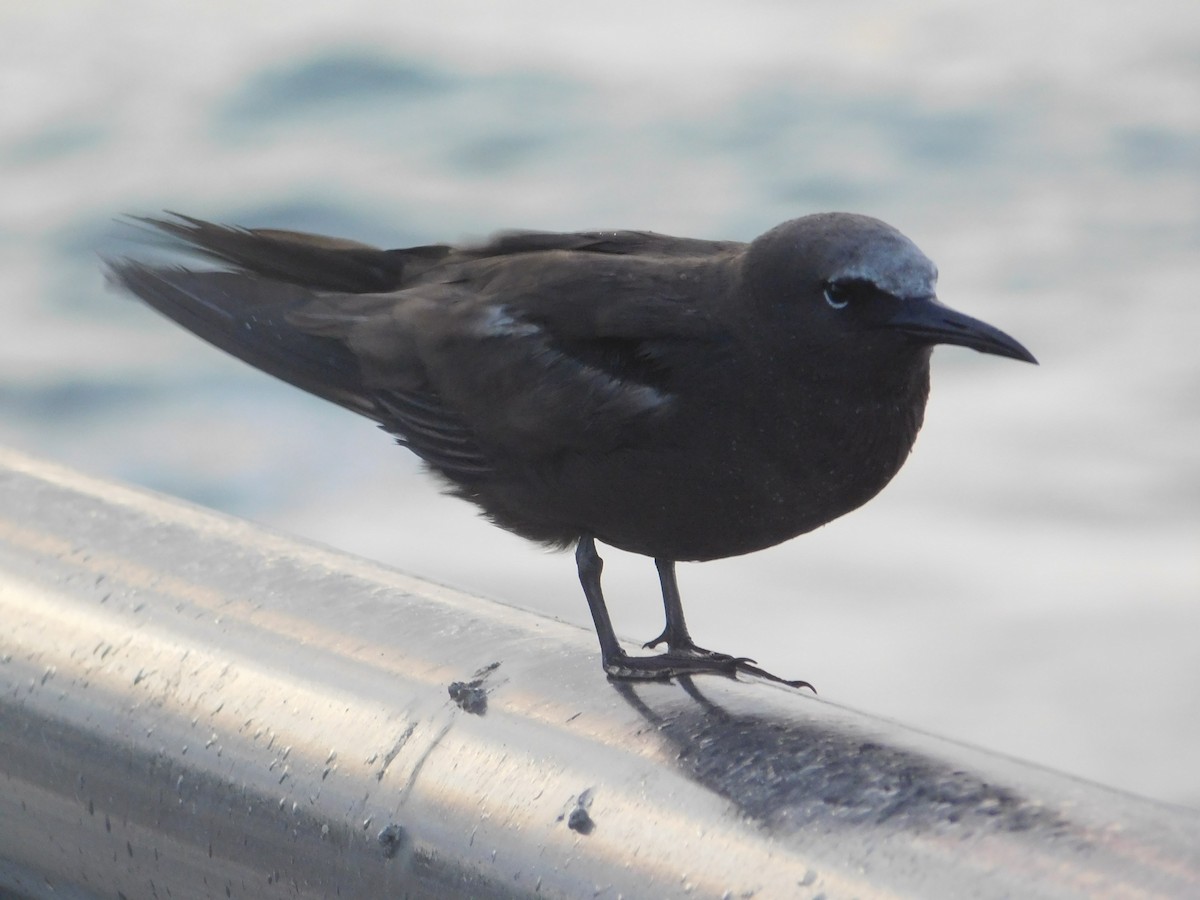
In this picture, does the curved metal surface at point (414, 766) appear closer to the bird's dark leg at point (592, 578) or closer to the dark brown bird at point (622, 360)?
the dark brown bird at point (622, 360)

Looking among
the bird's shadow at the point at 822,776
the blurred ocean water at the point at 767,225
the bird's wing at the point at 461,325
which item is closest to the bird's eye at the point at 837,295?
the bird's wing at the point at 461,325

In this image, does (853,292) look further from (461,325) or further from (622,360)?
(461,325)

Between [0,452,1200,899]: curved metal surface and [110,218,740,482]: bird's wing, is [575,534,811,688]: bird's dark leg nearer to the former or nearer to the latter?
[0,452,1200,899]: curved metal surface

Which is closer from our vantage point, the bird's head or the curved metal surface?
the curved metal surface

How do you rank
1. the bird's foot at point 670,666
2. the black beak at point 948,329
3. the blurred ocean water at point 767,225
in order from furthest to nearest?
the blurred ocean water at point 767,225 < the black beak at point 948,329 < the bird's foot at point 670,666

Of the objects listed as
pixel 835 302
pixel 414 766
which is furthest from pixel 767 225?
pixel 414 766

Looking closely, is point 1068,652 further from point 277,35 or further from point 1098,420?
point 277,35

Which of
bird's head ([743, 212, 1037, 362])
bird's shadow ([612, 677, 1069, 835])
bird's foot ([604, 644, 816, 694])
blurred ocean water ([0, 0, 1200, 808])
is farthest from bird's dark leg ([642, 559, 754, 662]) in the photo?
blurred ocean water ([0, 0, 1200, 808])

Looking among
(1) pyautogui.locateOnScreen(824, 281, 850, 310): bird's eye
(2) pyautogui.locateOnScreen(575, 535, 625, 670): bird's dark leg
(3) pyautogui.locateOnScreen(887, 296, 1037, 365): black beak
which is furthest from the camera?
(2) pyautogui.locateOnScreen(575, 535, 625, 670): bird's dark leg
